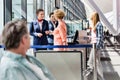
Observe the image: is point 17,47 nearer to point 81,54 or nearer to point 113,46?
point 81,54

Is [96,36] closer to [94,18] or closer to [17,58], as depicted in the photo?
[94,18]

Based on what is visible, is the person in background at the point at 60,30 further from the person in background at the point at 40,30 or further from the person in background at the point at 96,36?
the person in background at the point at 96,36

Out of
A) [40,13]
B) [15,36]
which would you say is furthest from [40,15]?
[15,36]

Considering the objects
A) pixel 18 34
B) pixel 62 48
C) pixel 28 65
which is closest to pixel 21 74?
pixel 28 65

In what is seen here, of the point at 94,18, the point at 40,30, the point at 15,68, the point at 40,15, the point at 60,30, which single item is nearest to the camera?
the point at 15,68

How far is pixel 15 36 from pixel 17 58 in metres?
0.13

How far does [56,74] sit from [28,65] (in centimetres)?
353

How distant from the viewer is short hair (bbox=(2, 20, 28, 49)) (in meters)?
2.02

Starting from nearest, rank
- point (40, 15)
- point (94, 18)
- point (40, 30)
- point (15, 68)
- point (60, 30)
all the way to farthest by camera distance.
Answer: point (15, 68) → point (60, 30) → point (40, 15) → point (40, 30) → point (94, 18)

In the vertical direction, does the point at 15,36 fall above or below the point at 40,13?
below

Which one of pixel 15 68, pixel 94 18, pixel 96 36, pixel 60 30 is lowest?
pixel 15 68

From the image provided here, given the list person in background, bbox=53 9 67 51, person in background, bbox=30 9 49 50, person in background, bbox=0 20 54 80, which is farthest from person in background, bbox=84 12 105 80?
person in background, bbox=0 20 54 80

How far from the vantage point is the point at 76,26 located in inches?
615

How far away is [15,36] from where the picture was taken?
202 cm
